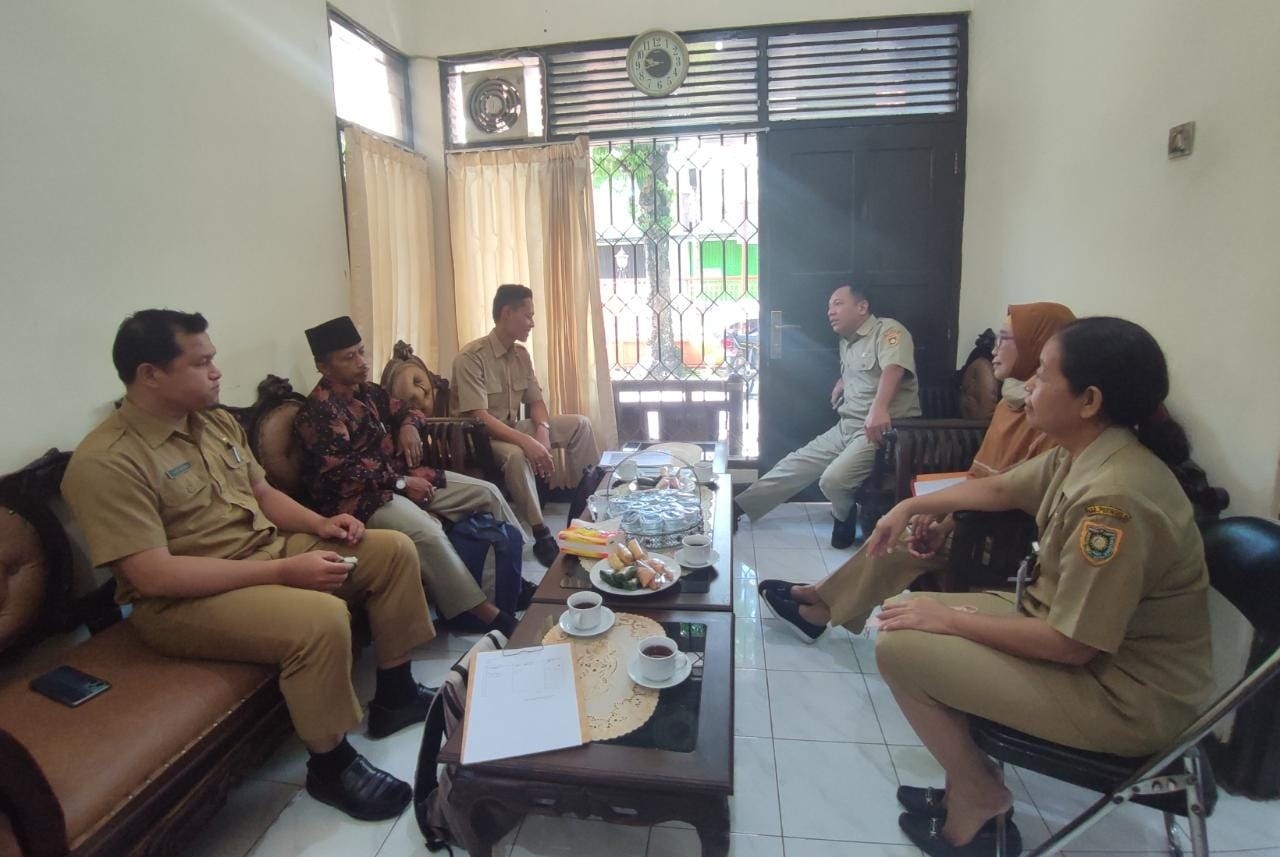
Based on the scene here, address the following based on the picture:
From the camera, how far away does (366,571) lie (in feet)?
6.44

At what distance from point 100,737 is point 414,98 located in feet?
11.0

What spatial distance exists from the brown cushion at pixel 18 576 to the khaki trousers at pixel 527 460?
1.60 metres

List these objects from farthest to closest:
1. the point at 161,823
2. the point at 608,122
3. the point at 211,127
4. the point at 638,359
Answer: the point at 638,359, the point at 608,122, the point at 211,127, the point at 161,823

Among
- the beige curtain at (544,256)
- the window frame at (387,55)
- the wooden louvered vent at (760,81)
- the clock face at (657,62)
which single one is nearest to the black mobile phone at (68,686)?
the window frame at (387,55)

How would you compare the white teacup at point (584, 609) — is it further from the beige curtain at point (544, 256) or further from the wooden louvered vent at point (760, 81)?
the wooden louvered vent at point (760, 81)

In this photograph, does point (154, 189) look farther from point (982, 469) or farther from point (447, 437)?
point (982, 469)

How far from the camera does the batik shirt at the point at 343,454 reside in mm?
2273

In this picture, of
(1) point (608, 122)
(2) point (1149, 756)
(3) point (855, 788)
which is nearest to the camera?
(2) point (1149, 756)

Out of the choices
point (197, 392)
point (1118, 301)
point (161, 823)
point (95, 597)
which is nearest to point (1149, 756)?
point (1118, 301)

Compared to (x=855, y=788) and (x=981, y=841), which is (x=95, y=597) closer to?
(x=855, y=788)

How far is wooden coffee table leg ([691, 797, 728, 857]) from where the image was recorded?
117cm

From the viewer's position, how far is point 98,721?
53.2 inches

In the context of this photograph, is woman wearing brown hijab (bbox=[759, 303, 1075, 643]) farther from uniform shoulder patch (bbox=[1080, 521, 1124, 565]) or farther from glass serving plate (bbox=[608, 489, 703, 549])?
uniform shoulder patch (bbox=[1080, 521, 1124, 565])

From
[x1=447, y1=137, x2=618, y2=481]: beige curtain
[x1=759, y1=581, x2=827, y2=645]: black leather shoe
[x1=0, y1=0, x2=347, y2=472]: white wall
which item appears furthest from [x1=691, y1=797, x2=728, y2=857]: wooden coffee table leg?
[x1=447, y1=137, x2=618, y2=481]: beige curtain
